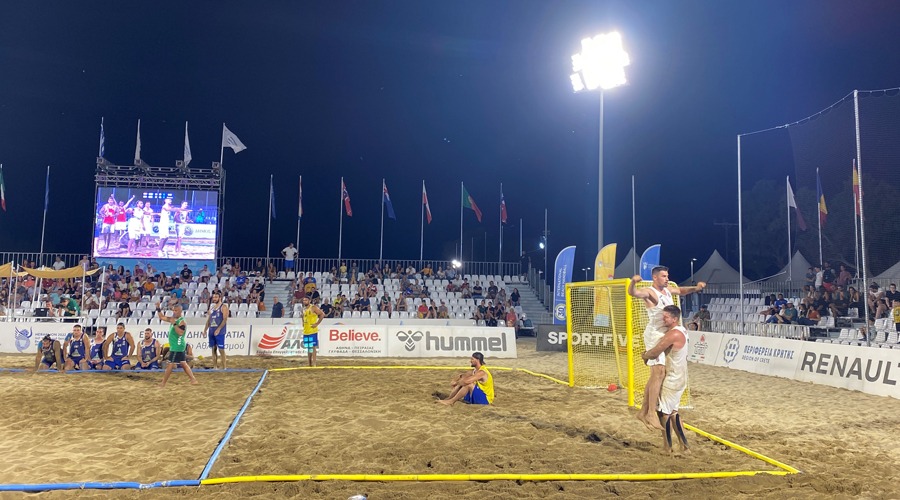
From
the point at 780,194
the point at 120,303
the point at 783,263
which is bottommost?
the point at 120,303

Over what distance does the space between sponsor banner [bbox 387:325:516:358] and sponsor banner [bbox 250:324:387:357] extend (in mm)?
576

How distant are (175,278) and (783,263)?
37.6 meters

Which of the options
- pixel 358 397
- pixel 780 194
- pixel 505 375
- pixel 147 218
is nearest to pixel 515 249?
pixel 780 194

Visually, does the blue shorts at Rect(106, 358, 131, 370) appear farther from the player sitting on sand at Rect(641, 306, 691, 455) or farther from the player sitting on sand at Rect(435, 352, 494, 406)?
the player sitting on sand at Rect(641, 306, 691, 455)

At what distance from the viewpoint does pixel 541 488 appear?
187 inches

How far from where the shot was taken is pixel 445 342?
17.1 metres

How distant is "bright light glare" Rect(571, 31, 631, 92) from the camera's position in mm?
15156

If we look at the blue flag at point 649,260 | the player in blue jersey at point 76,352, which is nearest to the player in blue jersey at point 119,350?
A: the player in blue jersey at point 76,352

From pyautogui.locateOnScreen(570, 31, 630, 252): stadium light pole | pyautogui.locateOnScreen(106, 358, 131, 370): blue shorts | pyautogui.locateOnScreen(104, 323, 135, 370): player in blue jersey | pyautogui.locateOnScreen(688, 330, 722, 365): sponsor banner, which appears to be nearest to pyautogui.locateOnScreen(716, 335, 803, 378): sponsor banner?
pyautogui.locateOnScreen(688, 330, 722, 365): sponsor banner

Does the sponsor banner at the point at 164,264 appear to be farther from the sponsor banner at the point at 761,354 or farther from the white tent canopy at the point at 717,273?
the white tent canopy at the point at 717,273

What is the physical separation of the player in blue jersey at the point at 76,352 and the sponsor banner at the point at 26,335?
5315mm

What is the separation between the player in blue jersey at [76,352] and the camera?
12.5 metres

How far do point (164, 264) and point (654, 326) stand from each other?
78.3 ft

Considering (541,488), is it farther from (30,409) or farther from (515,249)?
(515,249)
